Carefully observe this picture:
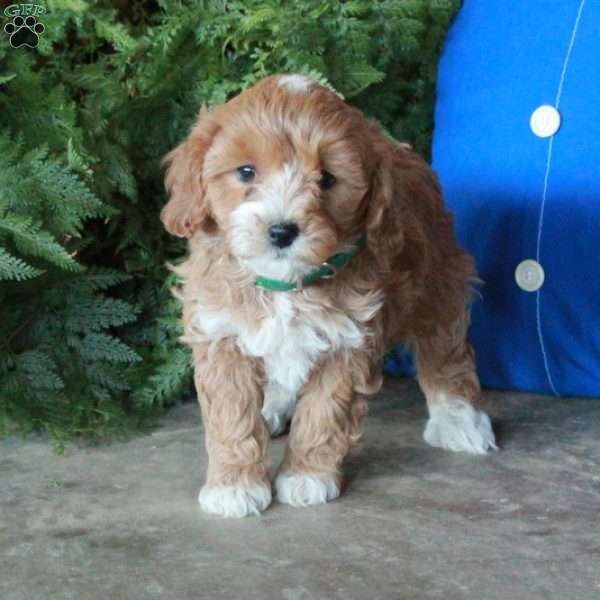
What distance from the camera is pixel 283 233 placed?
104 inches

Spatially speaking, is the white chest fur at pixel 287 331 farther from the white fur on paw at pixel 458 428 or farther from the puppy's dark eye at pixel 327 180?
the white fur on paw at pixel 458 428

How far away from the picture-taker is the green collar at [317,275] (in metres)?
2.92

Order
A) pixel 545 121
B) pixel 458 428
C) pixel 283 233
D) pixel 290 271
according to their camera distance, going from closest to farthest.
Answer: pixel 283 233 < pixel 290 271 < pixel 458 428 < pixel 545 121

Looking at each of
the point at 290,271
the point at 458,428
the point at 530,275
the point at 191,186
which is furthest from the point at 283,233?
the point at 530,275

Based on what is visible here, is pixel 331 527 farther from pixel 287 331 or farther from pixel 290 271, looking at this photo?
pixel 290 271

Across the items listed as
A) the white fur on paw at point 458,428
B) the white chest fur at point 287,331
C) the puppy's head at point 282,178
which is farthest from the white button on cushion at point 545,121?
the white chest fur at point 287,331

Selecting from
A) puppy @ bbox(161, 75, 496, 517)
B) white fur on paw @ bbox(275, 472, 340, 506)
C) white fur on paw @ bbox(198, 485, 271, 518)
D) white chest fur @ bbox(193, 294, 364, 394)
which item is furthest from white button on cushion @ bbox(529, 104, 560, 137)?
white fur on paw @ bbox(198, 485, 271, 518)

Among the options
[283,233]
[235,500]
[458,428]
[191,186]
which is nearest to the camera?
[283,233]

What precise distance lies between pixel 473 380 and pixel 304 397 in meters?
0.85

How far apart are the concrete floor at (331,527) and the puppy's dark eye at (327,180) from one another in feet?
3.25

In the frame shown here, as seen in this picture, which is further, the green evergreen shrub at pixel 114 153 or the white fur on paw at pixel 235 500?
the green evergreen shrub at pixel 114 153

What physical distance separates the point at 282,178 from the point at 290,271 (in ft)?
0.83

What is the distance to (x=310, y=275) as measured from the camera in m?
2.93

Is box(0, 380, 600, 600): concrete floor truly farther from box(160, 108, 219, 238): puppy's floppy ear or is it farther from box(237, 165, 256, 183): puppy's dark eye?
box(237, 165, 256, 183): puppy's dark eye
